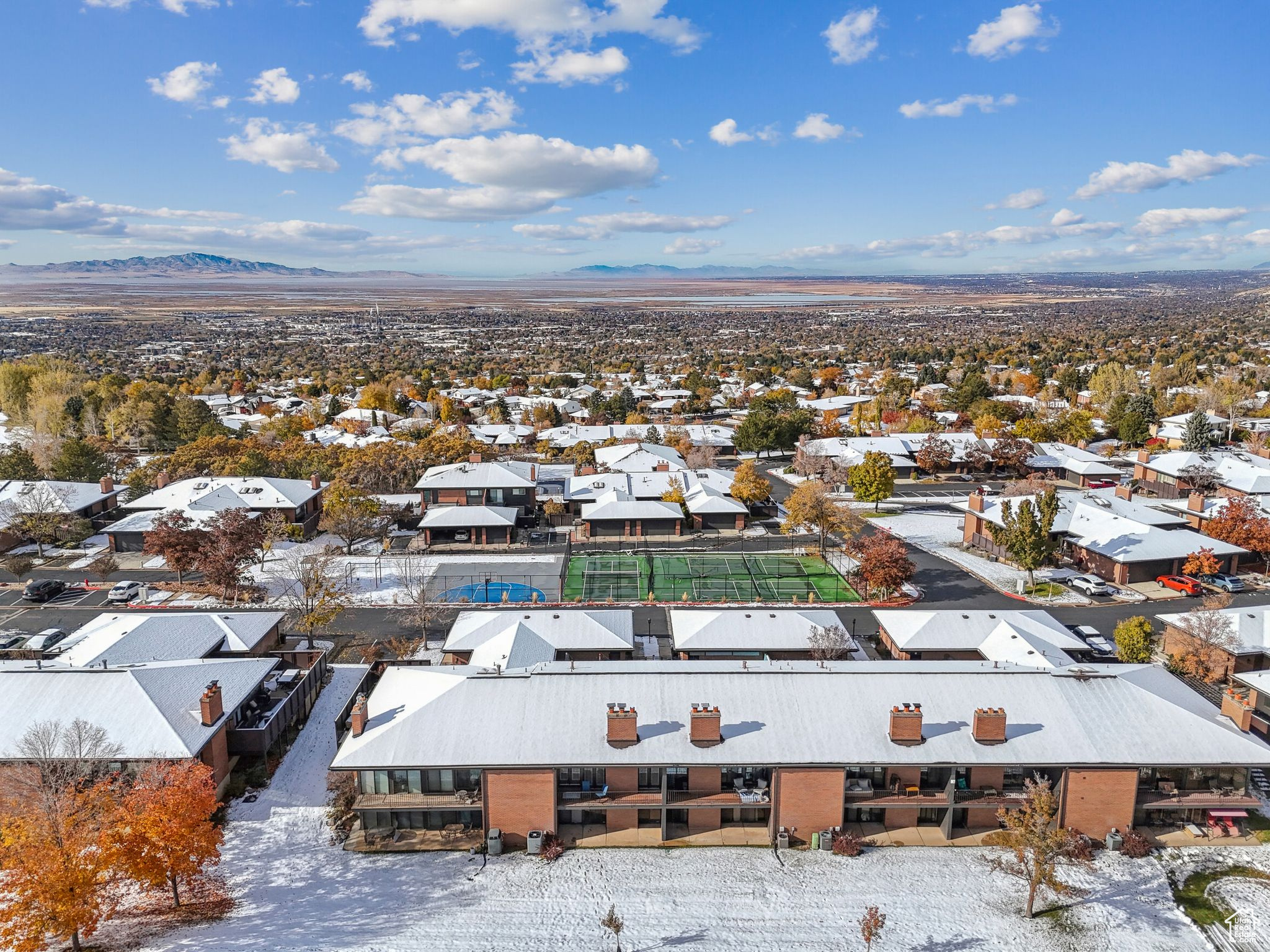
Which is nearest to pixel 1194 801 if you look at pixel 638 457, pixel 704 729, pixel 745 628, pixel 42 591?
pixel 704 729

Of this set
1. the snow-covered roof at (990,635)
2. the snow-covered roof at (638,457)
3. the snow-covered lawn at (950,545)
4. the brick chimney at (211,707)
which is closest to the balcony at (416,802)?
the brick chimney at (211,707)

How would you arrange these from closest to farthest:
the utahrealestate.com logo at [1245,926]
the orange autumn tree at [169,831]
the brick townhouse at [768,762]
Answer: the orange autumn tree at [169,831] → the utahrealestate.com logo at [1245,926] → the brick townhouse at [768,762]

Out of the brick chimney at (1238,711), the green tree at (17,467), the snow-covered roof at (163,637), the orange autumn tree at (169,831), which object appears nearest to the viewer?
the orange autumn tree at (169,831)

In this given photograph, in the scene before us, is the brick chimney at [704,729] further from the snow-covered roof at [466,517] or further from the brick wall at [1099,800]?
the snow-covered roof at [466,517]

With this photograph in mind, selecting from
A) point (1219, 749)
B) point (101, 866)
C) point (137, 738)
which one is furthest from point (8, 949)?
point (1219, 749)

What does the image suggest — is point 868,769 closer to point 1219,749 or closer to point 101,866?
point 1219,749

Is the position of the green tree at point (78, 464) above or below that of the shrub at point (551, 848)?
above

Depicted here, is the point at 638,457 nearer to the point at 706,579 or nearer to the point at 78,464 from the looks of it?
the point at 706,579
